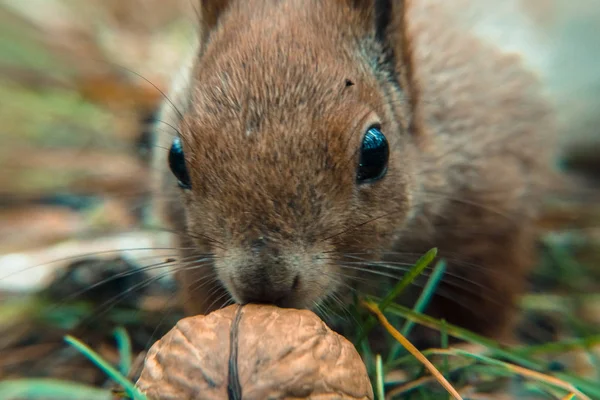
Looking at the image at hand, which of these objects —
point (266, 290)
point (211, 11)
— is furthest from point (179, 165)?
point (211, 11)

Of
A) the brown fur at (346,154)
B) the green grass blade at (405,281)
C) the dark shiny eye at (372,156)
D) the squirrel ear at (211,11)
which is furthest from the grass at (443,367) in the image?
the squirrel ear at (211,11)

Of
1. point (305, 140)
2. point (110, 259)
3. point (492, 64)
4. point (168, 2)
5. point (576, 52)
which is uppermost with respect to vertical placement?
point (168, 2)

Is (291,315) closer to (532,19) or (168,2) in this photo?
(532,19)

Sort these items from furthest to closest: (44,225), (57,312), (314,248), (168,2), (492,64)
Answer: (168,2), (44,225), (492,64), (57,312), (314,248)

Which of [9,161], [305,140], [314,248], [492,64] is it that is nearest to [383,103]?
[305,140]

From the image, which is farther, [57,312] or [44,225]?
[44,225]

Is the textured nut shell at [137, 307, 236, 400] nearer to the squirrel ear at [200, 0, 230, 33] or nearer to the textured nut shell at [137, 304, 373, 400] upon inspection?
the textured nut shell at [137, 304, 373, 400]

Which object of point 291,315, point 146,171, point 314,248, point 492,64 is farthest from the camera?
point 146,171
